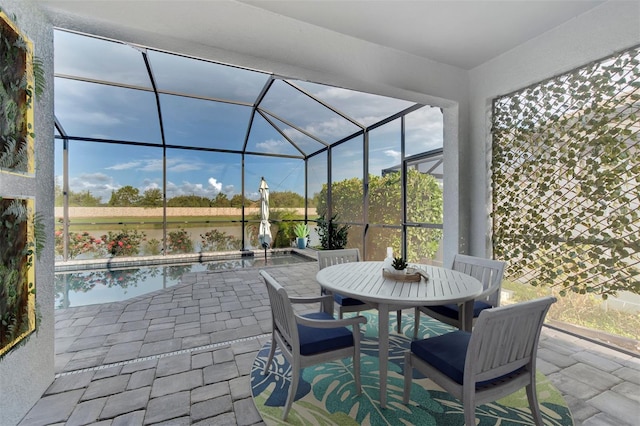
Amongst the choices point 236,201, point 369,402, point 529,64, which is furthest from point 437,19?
point 236,201

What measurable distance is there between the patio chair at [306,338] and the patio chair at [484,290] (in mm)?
976

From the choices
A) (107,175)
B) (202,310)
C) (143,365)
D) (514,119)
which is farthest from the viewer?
(107,175)

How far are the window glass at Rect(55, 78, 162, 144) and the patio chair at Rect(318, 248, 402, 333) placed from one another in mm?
5718

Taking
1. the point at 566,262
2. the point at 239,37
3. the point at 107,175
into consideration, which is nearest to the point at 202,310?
the point at 239,37

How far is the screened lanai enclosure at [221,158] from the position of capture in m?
5.00

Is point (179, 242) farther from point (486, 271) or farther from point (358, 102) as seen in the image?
point (486, 271)

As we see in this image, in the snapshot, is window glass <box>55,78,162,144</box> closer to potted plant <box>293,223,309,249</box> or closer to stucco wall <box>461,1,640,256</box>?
potted plant <box>293,223,309,249</box>

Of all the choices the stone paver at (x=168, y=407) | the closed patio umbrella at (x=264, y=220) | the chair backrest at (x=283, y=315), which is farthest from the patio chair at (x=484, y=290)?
the closed patio umbrella at (x=264, y=220)

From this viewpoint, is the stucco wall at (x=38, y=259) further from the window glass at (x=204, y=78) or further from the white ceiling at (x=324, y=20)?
the window glass at (x=204, y=78)

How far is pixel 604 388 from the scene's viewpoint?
2.15 metres

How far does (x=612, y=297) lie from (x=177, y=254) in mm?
8625

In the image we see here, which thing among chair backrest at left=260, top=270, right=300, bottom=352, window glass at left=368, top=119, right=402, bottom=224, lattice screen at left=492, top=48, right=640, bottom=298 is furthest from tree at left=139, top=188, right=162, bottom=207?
lattice screen at left=492, top=48, right=640, bottom=298

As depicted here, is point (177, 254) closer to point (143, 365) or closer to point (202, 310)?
point (202, 310)

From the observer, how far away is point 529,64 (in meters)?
3.25
